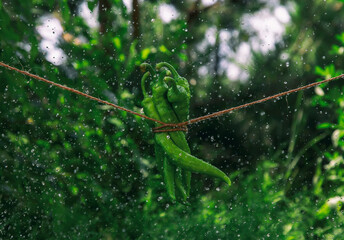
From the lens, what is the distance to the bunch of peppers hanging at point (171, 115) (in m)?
0.87

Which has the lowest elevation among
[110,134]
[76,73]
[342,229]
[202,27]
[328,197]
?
[342,229]

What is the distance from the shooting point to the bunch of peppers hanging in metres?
0.87

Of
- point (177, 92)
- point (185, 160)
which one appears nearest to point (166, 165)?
point (185, 160)

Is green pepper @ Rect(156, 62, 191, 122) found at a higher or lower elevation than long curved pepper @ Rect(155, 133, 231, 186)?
higher

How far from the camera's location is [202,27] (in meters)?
2.44

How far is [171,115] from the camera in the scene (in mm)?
896

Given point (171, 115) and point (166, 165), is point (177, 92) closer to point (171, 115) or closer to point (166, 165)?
point (171, 115)

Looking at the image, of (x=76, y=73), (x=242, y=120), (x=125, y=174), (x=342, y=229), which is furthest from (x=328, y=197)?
(x=76, y=73)

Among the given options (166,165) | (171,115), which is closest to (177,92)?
(171,115)

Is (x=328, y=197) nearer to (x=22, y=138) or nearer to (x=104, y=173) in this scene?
(x=104, y=173)

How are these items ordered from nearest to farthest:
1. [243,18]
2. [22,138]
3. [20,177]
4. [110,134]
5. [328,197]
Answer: [20,177] → [22,138] → [110,134] → [328,197] → [243,18]

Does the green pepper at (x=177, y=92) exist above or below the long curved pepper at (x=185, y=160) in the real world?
above

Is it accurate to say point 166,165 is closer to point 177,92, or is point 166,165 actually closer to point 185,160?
point 185,160

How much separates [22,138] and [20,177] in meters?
0.20
